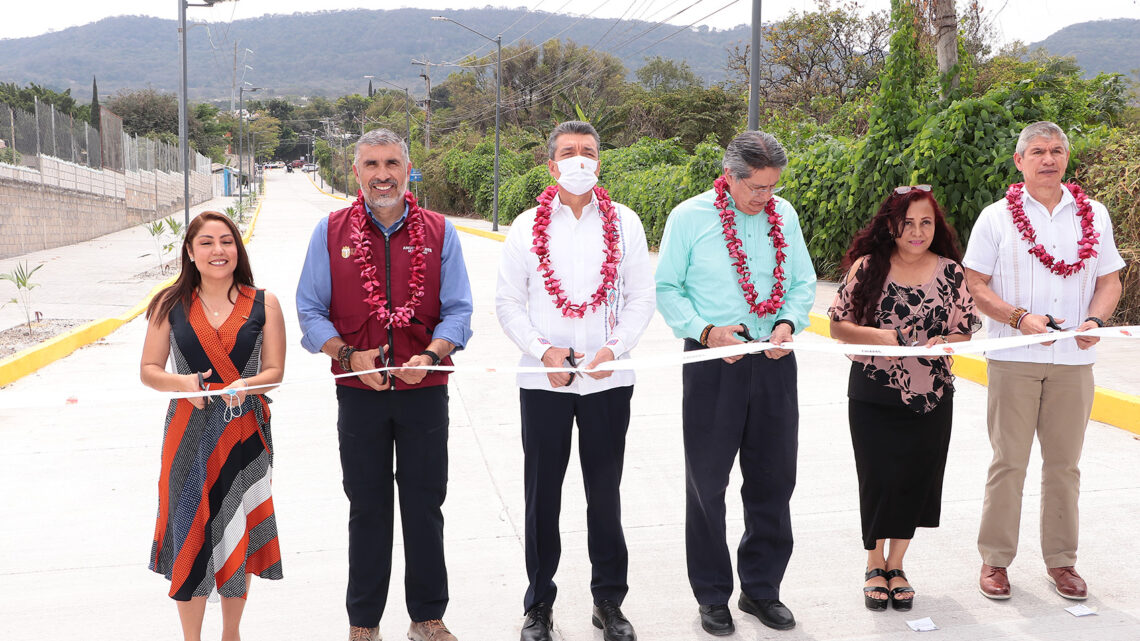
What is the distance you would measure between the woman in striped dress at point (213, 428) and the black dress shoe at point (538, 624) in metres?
0.97

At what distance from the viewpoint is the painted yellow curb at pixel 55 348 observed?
847 centimetres

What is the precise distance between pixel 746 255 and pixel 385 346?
4.86 feet

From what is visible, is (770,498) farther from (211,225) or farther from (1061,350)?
(211,225)

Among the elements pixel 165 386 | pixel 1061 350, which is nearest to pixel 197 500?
pixel 165 386

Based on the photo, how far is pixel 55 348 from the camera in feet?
31.2

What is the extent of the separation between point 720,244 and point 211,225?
6.43ft

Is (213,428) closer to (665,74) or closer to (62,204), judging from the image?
(62,204)

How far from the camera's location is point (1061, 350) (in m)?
3.98

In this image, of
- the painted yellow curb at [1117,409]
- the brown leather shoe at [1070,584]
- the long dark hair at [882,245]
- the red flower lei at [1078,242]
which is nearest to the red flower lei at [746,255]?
the long dark hair at [882,245]

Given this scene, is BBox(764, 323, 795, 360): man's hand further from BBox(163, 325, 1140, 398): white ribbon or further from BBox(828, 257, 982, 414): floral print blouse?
BBox(828, 257, 982, 414): floral print blouse

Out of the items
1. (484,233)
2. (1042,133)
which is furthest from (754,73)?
(484,233)

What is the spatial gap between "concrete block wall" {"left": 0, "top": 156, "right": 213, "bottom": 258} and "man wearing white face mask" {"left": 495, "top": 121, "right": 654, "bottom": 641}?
1843cm

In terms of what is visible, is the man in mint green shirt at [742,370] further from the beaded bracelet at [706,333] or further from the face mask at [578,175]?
the face mask at [578,175]

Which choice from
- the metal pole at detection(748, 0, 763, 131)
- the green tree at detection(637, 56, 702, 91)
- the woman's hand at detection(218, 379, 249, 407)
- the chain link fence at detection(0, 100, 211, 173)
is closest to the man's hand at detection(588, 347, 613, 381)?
the woman's hand at detection(218, 379, 249, 407)
